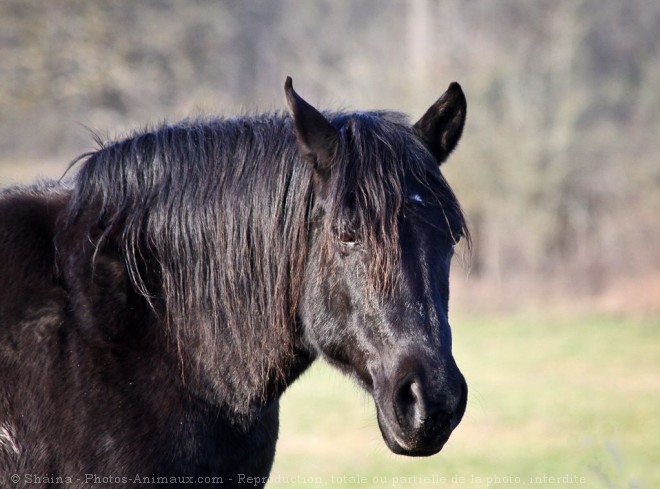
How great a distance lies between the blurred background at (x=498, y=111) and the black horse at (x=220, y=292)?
14.8 metres

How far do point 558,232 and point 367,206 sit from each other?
26.3 m

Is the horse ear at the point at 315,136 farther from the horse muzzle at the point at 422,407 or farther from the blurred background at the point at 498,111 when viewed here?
the blurred background at the point at 498,111

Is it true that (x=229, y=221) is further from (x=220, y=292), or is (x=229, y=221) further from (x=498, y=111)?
(x=498, y=111)

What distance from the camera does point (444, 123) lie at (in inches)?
153

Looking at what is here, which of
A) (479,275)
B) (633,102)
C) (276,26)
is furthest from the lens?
(276,26)

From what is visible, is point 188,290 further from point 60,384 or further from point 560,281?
point 560,281

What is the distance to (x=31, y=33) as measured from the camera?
986 inches

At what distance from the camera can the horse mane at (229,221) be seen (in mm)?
3639

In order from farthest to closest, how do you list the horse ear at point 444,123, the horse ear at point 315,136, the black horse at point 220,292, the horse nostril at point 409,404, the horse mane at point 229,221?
1. the horse ear at point 444,123
2. the horse mane at point 229,221
3. the horse ear at point 315,136
4. the black horse at point 220,292
5. the horse nostril at point 409,404

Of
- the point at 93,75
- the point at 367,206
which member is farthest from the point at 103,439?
the point at 93,75

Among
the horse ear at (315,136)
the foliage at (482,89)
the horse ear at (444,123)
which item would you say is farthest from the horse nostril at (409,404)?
the foliage at (482,89)

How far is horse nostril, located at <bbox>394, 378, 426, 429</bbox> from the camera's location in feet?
10.3

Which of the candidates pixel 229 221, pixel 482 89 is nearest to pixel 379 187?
pixel 229 221

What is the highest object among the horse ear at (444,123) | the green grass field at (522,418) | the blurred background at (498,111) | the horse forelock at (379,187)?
the blurred background at (498,111)
